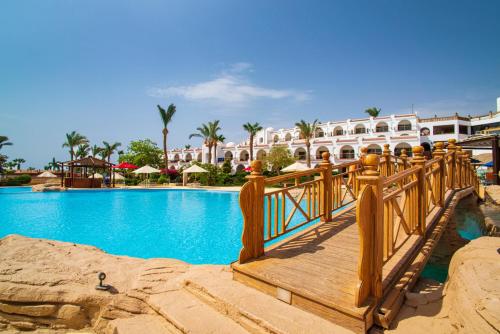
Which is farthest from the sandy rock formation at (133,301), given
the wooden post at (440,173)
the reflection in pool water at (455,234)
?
the wooden post at (440,173)

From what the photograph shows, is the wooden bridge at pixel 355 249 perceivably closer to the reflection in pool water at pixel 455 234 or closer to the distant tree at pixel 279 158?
the reflection in pool water at pixel 455 234

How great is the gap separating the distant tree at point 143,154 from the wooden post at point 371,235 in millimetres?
40546

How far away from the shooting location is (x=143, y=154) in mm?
39531

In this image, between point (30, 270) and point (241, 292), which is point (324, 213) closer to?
point (241, 292)

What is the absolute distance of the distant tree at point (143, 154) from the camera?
129ft

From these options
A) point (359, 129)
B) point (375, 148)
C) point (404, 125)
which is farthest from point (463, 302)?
point (359, 129)

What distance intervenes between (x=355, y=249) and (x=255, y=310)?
1931mm

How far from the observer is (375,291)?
8.52 ft

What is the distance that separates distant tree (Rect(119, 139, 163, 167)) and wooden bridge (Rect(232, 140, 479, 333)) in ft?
126

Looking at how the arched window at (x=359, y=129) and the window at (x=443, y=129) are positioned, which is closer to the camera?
the window at (x=443, y=129)

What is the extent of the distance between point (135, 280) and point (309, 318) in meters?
2.60

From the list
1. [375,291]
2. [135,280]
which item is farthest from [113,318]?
[375,291]

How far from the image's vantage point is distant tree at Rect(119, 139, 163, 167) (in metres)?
39.4

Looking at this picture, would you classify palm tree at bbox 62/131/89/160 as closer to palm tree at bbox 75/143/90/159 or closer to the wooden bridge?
palm tree at bbox 75/143/90/159
